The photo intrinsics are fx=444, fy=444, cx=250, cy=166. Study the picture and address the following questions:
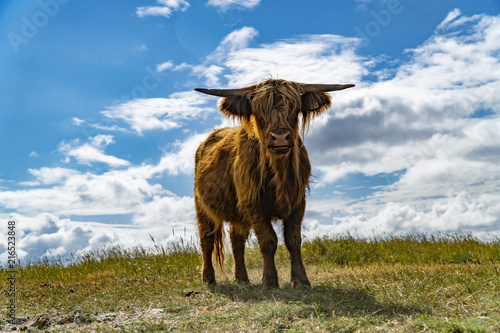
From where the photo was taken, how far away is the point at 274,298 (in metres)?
4.26

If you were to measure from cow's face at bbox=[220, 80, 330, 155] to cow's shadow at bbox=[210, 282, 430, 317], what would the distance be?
1.49m

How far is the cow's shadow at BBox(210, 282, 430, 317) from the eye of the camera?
3.89 m

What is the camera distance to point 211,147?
7023 mm

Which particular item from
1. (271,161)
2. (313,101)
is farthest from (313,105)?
(271,161)

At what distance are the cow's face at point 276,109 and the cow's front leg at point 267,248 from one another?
92 centimetres

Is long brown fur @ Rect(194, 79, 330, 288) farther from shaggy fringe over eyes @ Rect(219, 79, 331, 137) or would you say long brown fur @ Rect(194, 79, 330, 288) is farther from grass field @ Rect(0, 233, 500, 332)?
grass field @ Rect(0, 233, 500, 332)

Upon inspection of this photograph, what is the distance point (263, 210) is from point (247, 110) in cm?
120

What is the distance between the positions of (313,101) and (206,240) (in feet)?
9.22

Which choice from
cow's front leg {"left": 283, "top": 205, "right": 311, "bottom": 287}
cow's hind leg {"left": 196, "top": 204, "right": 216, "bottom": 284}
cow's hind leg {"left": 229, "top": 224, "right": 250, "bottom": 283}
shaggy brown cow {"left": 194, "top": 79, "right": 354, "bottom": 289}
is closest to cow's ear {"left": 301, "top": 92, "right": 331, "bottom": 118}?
shaggy brown cow {"left": 194, "top": 79, "right": 354, "bottom": 289}

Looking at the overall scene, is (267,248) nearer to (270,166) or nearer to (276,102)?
(270,166)

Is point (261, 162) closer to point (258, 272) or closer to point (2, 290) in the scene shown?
point (258, 272)

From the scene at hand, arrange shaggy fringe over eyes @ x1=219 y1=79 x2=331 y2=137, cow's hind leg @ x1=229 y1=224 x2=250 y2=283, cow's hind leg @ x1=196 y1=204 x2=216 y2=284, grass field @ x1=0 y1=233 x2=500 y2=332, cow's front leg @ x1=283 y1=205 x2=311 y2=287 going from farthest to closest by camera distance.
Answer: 1. cow's hind leg @ x1=196 y1=204 x2=216 y2=284
2. cow's hind leg @ x1=229 y1=224 x2=250 y2=283
3. cow's front leg @ x1=283 y1=205 x2=311 y2=287
4. shaggy fringe over eyes @ x1=219 y1=79 x2=331 y2=137
5. grass field @ x1=0 y1=233 x2=500 y2=332

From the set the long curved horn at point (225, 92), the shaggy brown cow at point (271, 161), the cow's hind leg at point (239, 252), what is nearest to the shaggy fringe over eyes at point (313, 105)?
the shaggy brown cow at point (271, 161)

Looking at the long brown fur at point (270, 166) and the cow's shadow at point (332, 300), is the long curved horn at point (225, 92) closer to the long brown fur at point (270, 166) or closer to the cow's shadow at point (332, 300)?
the long brown fur at point (270, 166)
